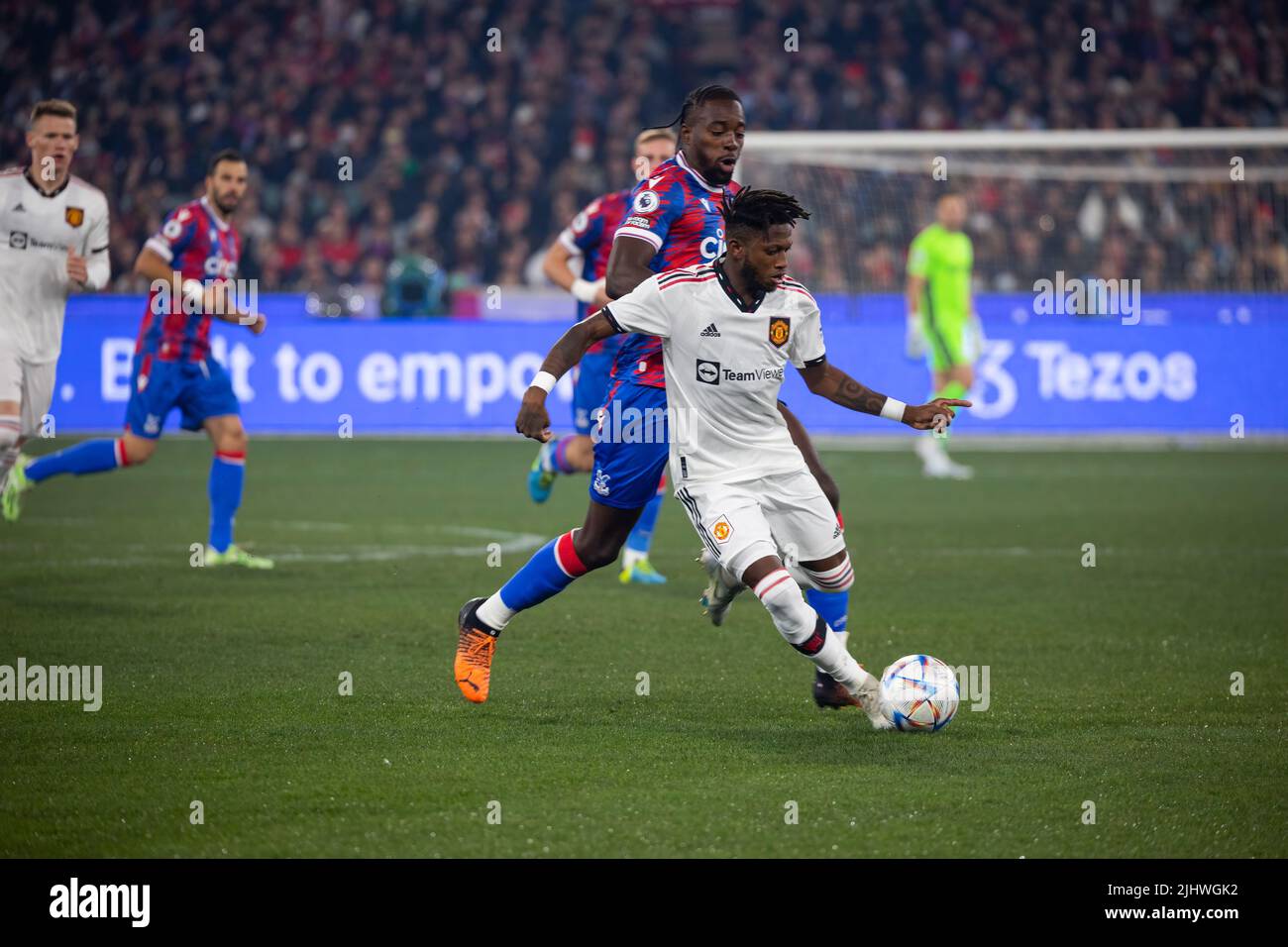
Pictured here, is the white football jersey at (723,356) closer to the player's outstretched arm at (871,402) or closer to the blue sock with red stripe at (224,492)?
the player's outstretched arm at (871,402)

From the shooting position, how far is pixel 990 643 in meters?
7.75

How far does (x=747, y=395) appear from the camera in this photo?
613cm

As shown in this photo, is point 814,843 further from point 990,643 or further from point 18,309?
point 18,309

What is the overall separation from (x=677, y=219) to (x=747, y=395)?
105 cm

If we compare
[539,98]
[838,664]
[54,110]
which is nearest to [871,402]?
[838,664]

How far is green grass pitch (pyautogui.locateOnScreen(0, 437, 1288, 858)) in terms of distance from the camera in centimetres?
476

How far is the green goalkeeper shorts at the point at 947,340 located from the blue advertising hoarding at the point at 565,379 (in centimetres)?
216

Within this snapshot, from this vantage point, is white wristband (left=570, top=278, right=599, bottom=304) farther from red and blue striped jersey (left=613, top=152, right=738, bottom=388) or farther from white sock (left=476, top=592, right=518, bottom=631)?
white sock (left=476, top=592, right=518, bottom=631)

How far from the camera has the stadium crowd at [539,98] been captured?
22.2 m

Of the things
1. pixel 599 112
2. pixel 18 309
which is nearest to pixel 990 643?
pixel 18 309

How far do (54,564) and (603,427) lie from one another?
494 cm

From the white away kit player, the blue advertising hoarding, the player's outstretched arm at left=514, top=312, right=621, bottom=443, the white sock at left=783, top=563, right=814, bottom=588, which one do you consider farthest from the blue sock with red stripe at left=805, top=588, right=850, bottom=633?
the blue advertising hoarding

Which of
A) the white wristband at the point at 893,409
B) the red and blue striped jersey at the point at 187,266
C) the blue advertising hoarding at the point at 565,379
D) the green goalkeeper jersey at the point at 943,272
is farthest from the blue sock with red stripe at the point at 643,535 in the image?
the blue advertising hoarding at the point at 565,379

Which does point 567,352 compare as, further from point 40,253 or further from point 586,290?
point 40,253
